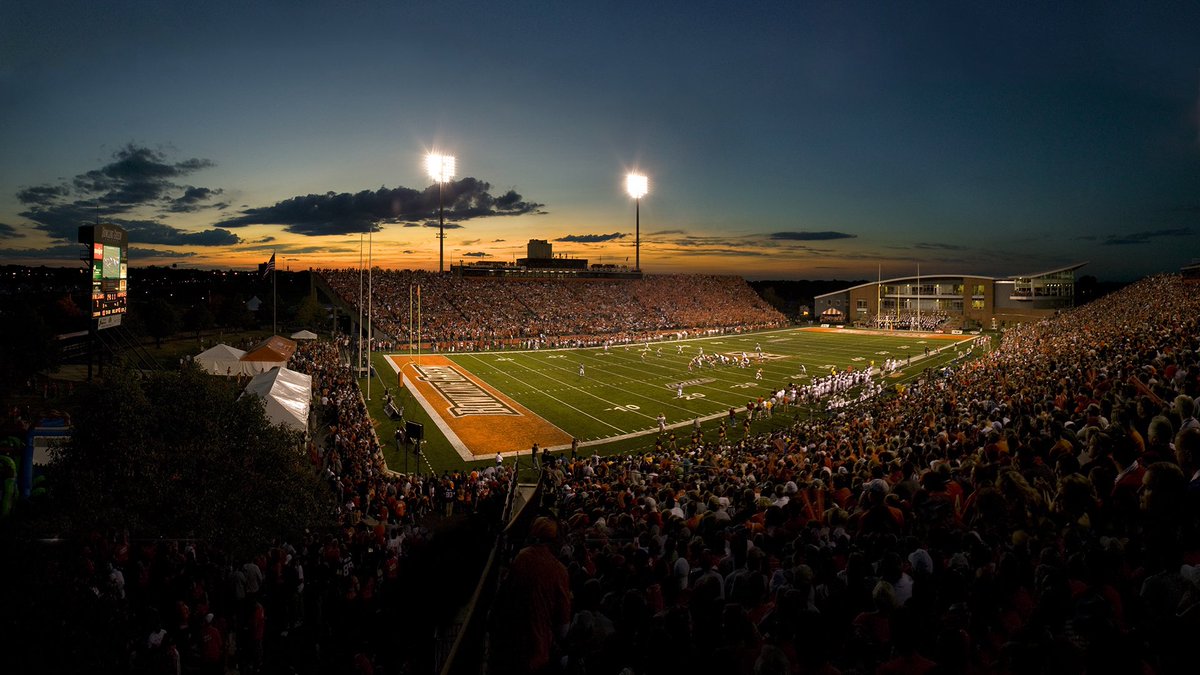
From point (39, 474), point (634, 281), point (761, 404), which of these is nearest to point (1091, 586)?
point (39, 474)

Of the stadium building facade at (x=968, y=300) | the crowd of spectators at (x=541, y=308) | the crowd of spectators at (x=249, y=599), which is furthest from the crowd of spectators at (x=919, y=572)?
the stadium building facade at (x=968, y=300)

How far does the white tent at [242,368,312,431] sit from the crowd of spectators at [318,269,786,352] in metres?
29.1

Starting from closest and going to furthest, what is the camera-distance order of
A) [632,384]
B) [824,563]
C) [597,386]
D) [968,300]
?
1. [824,563]
2. [597,386]
3. [632,384]
4. [968,300]

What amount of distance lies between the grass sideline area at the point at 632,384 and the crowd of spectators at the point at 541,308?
245 inches

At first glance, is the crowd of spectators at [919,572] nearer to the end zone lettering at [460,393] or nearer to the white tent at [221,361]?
the end zone lettering at [460,393]

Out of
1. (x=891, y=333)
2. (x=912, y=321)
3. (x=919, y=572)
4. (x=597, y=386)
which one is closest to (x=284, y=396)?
(x=919, y=572)

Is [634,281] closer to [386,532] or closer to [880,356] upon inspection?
[880,356]

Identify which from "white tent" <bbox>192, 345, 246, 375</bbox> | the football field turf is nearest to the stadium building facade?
the football field turf

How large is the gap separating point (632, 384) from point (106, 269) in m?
23.2

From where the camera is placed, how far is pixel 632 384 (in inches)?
1339

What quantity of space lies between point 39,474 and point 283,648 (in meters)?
10.5

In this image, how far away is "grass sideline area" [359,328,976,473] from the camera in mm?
22781

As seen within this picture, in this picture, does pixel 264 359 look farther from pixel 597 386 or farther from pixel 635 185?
pixel 635 185

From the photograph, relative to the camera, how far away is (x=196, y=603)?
7.76 metres
